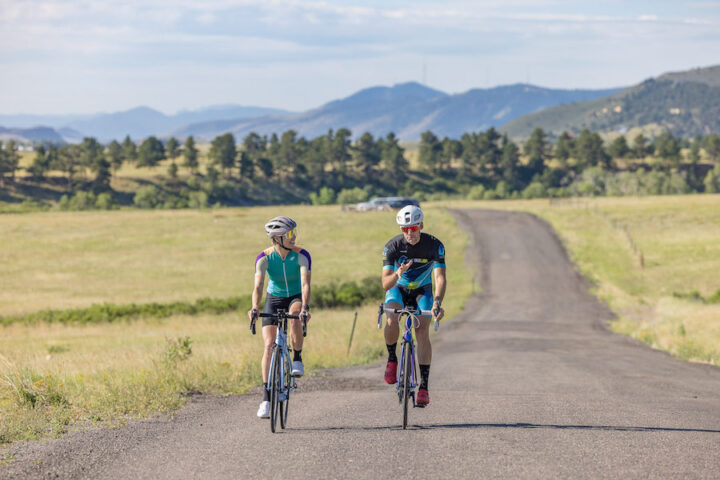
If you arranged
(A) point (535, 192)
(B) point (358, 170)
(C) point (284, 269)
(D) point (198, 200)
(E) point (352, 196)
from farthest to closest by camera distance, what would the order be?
(B) point (358, 170) → (A) point (535, 192) → (E) point (352, 196) → (D) point (198, 200) → (C) point (284, 269)

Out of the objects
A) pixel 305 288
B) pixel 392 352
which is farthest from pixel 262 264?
pixel 392 352

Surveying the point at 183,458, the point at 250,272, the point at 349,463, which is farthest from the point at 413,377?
the point at 250,272

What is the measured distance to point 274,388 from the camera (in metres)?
9.16

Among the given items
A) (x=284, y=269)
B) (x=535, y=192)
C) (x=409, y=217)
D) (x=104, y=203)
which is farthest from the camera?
(x=535, y=192)

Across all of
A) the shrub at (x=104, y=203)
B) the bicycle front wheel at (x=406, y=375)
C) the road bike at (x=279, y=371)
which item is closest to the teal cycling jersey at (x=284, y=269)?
the road bike at (x=279, y=371)

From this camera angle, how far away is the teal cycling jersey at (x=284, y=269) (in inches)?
368

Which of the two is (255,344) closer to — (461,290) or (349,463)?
(349,463)

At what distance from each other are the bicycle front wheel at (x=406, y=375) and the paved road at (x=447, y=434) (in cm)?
29

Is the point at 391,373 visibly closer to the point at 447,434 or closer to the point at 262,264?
the point at 447,434

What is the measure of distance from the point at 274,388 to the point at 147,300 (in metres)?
42.8

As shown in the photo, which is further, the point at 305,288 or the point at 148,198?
the point at 148,198

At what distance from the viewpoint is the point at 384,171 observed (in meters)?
198

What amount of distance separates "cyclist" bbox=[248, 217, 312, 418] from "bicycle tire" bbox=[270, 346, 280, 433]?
137mm

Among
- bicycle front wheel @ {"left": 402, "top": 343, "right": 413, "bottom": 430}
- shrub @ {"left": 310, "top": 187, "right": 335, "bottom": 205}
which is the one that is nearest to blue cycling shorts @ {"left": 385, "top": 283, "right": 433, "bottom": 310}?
bicycle front wheel @ {"left": 402, "top": 343, "right": 413, "bottom": 430}
